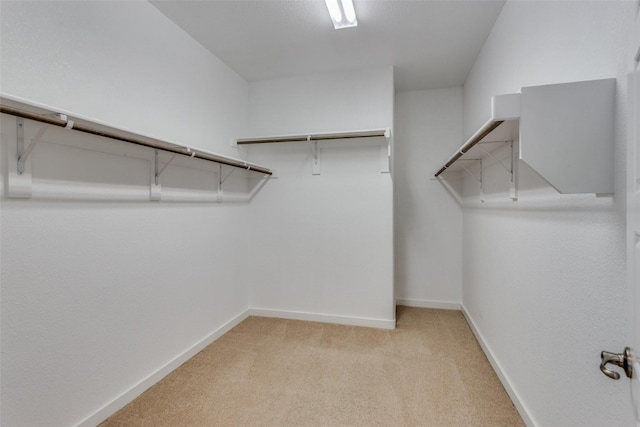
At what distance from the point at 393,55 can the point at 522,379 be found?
2513 millimetres

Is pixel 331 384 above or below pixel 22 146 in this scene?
below

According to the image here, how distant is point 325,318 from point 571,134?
8.03ft

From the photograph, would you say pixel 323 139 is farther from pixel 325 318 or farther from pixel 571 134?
pixel 571 134

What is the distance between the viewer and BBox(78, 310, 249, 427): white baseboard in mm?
1518

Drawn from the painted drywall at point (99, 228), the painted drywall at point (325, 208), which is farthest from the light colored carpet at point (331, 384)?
the painted drywall at point (325, 208)

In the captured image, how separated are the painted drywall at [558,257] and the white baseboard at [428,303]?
1107 millimetres

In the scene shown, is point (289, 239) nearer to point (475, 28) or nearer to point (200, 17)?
point (200, 17)

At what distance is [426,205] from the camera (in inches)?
129

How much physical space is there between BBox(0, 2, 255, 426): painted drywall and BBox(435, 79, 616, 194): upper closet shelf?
77.9 inches

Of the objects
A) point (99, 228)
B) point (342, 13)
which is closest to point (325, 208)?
point (342, 13)

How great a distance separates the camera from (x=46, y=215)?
1.31m

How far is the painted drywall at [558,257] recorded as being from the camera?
90 centimetres

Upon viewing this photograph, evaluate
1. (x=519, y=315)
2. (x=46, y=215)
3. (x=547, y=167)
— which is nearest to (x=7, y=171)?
(x=46, y=215)

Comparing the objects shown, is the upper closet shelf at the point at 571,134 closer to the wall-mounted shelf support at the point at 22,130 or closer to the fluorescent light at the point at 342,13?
the fluorescent light at the point at 342,13
